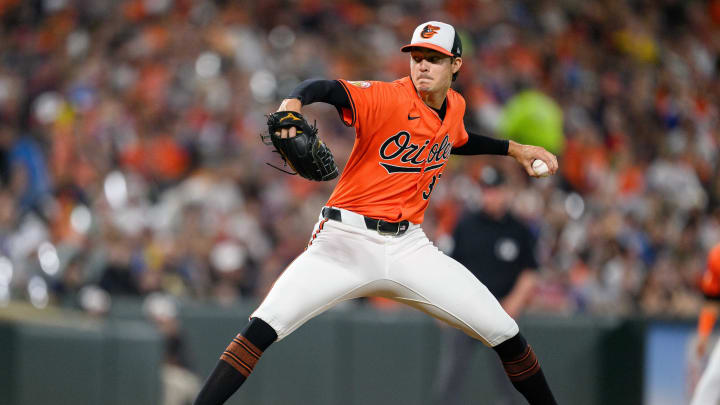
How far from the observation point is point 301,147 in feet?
14.2

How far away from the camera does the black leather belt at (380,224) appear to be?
480 centimetres

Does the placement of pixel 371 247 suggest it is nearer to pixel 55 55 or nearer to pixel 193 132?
pixel 193 132

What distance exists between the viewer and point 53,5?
43.8ft

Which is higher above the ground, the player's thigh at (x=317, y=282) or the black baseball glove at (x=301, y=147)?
the black baseball glove at (x=301, y=147)

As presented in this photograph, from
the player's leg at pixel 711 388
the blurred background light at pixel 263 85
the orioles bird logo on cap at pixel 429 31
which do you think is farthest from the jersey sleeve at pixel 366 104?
the blurred background light at pixel 263 85

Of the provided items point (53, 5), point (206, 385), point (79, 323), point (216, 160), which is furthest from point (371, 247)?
point (53, 5)

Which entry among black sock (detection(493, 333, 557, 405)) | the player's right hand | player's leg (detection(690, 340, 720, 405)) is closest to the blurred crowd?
player's leg (detection(690, 340, 720, 405))

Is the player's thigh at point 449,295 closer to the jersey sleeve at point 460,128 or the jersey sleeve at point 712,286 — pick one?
the jersey sleeve at point 460,128

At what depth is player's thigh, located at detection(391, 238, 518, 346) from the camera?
4777mm

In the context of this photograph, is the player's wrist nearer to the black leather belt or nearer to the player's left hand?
the player's left hand

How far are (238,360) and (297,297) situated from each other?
1.21 ft

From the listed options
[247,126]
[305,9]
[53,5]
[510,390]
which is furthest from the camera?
[305,9]

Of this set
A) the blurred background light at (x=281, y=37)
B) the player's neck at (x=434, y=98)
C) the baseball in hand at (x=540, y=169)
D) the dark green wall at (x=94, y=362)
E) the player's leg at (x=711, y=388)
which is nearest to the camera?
the player's neck at (x=434, y=98)

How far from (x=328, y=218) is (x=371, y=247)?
0.26 m
